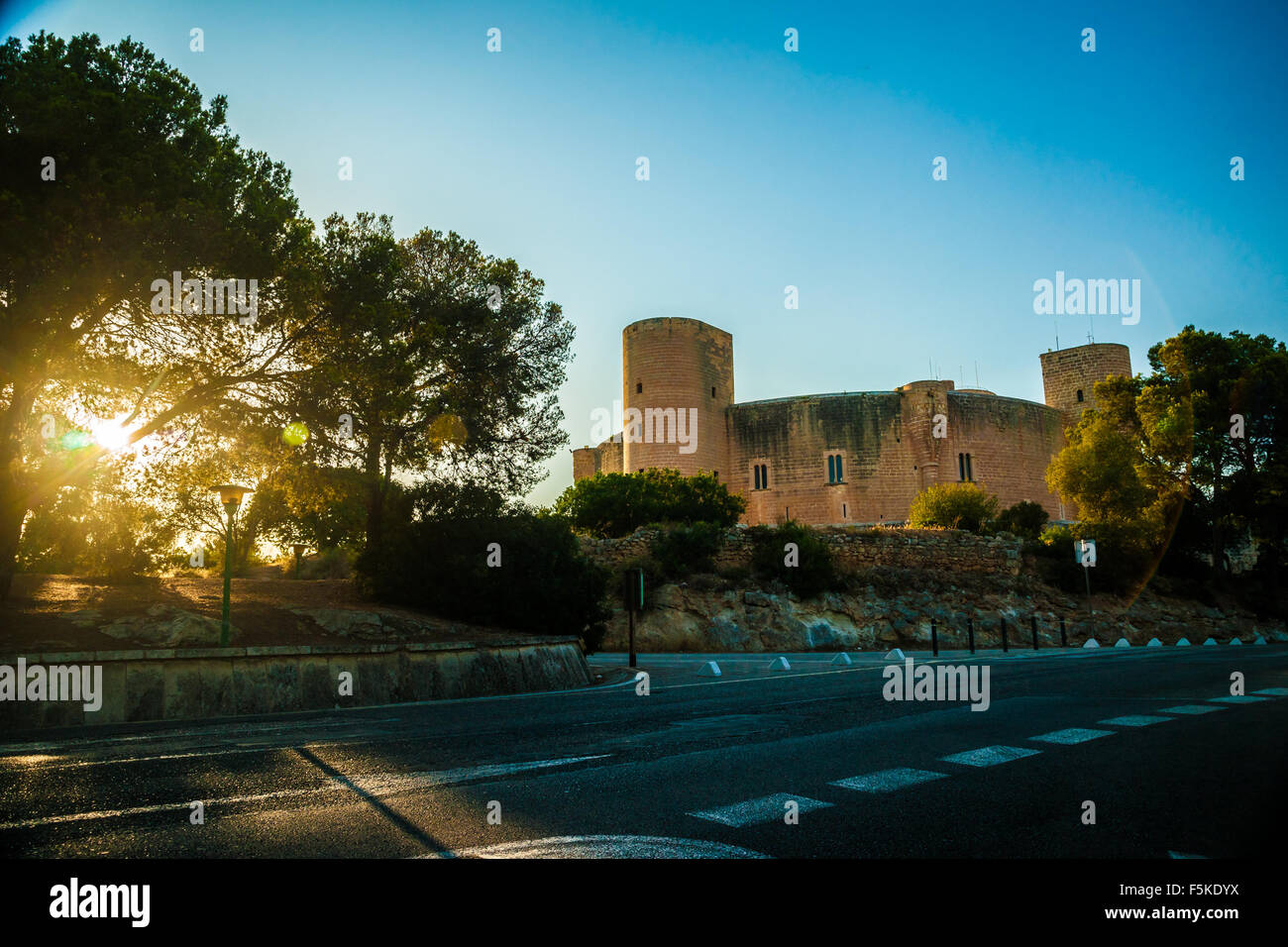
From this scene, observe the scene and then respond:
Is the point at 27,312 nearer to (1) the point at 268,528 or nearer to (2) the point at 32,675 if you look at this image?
(2) the point at 32,675

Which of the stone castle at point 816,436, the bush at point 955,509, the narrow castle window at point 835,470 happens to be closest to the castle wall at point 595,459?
the stone castle at point 816,436

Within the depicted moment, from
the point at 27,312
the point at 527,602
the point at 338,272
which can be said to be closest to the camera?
the point at 27,312

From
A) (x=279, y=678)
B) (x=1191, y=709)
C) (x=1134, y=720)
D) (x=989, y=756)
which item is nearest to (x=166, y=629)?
(x=279, y=678)

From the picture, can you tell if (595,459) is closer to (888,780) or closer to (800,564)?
(800,564)

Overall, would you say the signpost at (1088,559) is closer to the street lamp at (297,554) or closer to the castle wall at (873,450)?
the castle wall at (873,450)

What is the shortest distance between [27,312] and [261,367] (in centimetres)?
345

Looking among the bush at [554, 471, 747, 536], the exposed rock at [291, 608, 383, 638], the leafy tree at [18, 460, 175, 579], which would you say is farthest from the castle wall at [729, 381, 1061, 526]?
the exposed rock at [291, 608, 383, 638]

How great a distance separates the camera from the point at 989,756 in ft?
17.9

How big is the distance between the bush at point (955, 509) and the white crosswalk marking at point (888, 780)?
4020 cm

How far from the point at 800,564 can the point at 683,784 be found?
93.9 feet

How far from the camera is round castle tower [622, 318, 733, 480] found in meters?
51.0
